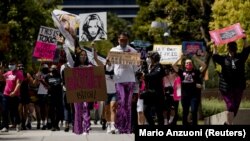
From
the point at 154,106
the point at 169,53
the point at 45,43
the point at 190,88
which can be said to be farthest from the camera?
the point at 169,53

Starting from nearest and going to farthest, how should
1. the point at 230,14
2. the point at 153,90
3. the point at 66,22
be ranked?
the point at 153,90 → the point at 66,22 → the point at 230,14

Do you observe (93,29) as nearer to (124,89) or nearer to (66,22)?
(66,22)

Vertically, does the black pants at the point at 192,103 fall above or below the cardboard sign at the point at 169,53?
below

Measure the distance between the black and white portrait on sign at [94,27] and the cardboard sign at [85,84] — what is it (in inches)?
54.0

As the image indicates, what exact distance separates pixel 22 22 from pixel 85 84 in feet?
72.4

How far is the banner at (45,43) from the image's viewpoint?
675 inches

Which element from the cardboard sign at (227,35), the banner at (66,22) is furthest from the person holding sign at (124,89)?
the cardboard sign at (227,35)

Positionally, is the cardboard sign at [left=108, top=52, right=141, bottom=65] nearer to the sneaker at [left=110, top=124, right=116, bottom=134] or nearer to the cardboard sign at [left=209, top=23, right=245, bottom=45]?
the sneaker at [left=110, top=124, right=116, bottom=134]

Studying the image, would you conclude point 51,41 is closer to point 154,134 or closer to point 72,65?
point 72,65

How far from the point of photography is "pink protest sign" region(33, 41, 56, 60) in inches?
675

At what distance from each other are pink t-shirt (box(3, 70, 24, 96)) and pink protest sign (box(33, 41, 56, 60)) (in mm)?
1204

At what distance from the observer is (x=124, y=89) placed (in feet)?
40.9

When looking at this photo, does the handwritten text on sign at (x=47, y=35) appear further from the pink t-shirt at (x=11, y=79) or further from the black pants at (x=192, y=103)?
the black pants at (x=192, y=103)

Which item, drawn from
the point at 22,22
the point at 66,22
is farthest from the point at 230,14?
the point at 66,22
